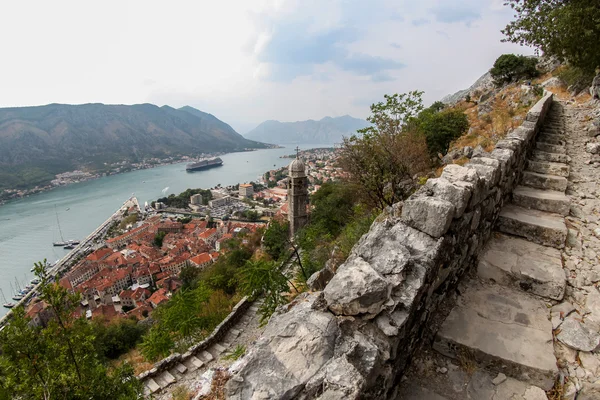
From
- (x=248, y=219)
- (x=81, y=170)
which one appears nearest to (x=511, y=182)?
(x=248, y=219)

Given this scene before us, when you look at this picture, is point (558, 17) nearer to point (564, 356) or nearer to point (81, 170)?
point (564, 356)

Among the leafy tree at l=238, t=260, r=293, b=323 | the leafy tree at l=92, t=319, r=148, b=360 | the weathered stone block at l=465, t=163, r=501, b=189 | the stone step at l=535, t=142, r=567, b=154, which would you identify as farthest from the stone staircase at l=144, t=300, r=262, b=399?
the leafy tree at l=92, t=319, r=148, b=360

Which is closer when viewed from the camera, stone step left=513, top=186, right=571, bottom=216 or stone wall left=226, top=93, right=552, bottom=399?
stone wall left=226, top=93, right=552, bottom=399

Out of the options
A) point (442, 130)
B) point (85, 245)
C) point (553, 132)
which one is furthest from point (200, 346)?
point (85, 245)

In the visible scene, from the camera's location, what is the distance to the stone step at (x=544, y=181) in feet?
12.9

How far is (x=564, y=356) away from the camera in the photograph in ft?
6.04

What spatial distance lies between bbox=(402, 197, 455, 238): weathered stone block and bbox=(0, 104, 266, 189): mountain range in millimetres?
96651

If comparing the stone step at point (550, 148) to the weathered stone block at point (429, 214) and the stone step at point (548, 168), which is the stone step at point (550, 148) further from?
the weathered stone block at point (429, 214)

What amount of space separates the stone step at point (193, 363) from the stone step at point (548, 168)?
304 inches

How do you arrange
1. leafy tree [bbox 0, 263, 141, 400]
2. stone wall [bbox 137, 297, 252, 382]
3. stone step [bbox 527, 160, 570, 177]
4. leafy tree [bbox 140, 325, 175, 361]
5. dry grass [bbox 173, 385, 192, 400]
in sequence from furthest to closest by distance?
1. leafy tree [bbox 140, 325, 175, 361]
2. stone wall [bbox 137, 297, 252, 382]
3. dry grass [bbox 173, 385, 192, 400]
4. stone step [bbox 527, 160, 570, 177]
5. leafy tree [bbox 0, 263, 141, 400]

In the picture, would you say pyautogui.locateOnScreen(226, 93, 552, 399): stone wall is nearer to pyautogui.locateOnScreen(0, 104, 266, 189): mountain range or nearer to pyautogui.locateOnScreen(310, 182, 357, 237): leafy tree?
pyautogui.locateOnScreen(310, 182, 357, 237): leafy tree

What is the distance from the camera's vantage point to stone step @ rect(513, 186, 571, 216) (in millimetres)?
3412

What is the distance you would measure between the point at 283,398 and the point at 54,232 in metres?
54.9

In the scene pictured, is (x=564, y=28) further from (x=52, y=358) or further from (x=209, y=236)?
(x=209, y=236)
